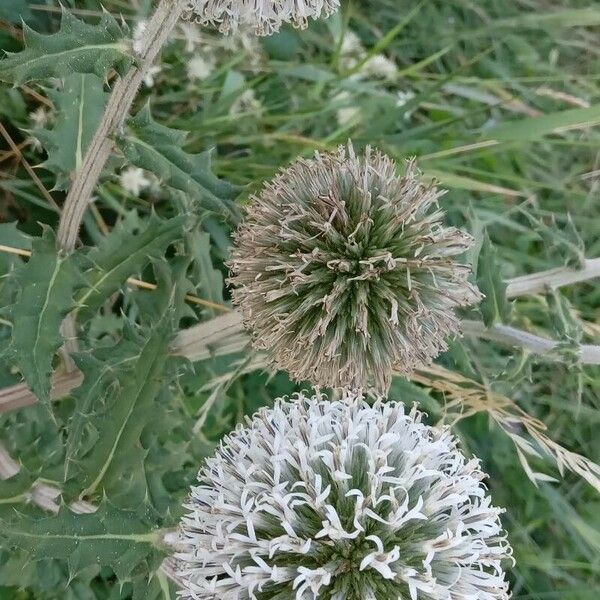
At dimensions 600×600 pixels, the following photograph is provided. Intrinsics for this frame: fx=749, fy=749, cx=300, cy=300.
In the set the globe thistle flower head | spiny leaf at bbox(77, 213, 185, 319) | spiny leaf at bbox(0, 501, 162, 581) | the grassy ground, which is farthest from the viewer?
the grassy ground

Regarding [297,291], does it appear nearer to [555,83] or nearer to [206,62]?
[206,62]

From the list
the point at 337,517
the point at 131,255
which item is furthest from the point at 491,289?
the point at 131,255

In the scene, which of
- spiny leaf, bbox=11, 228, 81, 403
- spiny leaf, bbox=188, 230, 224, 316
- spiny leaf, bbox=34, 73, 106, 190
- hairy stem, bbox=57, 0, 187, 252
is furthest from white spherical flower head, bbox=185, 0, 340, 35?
spiny leaf, bbox=188, 230, 224, 316

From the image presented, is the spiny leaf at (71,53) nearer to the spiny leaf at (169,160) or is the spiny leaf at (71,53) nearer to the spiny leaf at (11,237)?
the spiny leaf at (169,160)

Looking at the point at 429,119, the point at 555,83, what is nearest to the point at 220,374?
the point at 429,119

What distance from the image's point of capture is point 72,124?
62.3 inches

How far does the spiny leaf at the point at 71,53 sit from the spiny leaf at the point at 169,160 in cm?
15

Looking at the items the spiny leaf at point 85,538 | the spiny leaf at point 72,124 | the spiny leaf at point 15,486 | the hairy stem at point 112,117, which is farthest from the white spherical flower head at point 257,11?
the spiny leaf at point 15,486

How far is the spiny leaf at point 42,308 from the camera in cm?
132

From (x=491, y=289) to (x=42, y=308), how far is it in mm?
938

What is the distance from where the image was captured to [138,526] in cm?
132

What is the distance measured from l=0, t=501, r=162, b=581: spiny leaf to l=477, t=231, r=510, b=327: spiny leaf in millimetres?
867

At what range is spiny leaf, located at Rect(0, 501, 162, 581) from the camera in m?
1.23

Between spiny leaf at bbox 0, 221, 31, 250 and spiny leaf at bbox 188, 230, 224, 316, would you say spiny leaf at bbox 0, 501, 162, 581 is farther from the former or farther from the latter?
spiny leaf at bbox 0, 221, 31, 250
